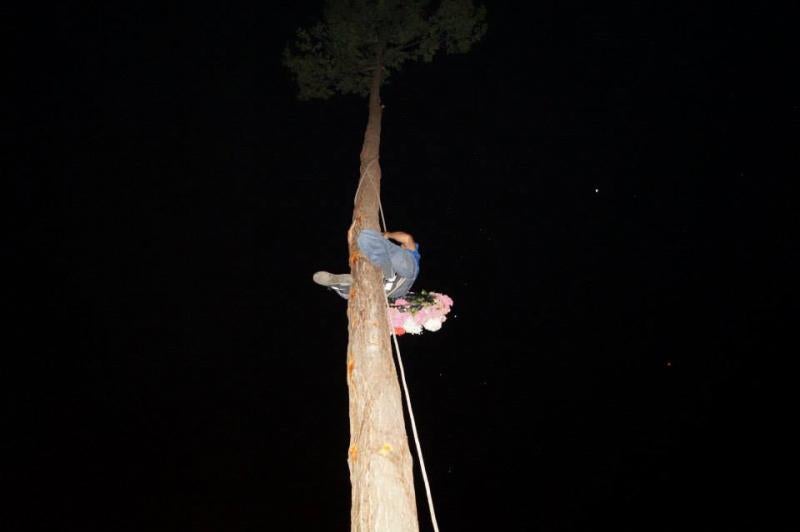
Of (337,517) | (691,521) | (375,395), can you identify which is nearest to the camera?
(375,395)

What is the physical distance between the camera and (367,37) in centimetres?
616

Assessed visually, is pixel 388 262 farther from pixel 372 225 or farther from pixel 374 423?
pixel 374 423

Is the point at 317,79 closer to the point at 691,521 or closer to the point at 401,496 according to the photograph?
the point at 401,496

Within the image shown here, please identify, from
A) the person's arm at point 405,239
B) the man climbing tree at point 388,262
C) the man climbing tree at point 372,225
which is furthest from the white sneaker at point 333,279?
the person's arm at point 405,239

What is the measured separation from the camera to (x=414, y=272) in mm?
3422

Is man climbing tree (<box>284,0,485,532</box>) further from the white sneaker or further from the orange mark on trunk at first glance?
the white sneaker

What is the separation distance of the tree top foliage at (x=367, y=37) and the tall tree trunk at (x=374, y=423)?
4052 millimetres

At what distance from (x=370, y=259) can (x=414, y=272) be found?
1.99 ft

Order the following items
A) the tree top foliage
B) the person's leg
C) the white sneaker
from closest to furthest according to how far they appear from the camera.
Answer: the person's leg, the white sneaker, the tree top foliage

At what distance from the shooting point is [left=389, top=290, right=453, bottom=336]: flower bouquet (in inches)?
139

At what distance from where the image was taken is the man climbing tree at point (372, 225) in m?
1.61

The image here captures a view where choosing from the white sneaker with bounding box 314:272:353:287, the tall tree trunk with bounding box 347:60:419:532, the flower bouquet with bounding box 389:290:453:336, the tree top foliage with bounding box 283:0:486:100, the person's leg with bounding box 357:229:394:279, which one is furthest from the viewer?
the tree top foliage with bounding box 283:0:486:100

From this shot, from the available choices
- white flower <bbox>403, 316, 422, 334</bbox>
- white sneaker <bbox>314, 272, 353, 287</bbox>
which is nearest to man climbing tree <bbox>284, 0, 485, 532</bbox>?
white sneaker <bbox>314, 272, 353, 287</bbox>

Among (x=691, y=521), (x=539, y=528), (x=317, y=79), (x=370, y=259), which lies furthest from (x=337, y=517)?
(x=370, y=259)
